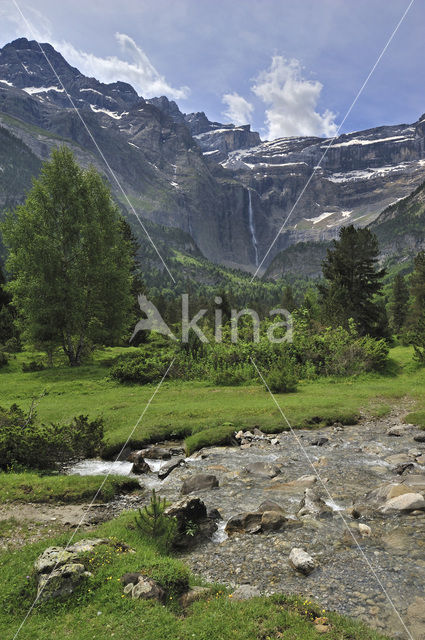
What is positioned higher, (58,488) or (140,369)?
(58,488)

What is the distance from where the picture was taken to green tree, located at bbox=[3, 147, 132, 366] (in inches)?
1276

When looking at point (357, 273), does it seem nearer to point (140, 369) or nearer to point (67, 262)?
point (140, 369)

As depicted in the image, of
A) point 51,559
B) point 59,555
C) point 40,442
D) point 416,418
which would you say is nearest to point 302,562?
point 59,555

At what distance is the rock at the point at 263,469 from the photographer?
1199cm

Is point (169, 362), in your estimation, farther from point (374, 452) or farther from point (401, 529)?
point (401, 529)

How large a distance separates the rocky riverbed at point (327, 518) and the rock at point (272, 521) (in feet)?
0.20

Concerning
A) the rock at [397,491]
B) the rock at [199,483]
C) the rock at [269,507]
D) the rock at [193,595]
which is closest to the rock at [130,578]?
the rock at [193,595]

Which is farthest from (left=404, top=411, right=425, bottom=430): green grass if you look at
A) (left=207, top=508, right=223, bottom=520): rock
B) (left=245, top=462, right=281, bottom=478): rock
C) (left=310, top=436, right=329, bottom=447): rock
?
(left=207, top=508, right=223, bottom=520): rock

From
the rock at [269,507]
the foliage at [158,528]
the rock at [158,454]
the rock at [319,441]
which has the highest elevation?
the foliage at [158,528]

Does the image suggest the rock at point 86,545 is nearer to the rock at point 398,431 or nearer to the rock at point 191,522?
the rock at point 191,522

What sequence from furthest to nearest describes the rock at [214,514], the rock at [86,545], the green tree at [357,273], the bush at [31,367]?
the green tree at [357,273] < the bush at [31,367] < the rock at [214,514] < the rock at [86,545]

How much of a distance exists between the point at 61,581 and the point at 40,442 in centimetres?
777

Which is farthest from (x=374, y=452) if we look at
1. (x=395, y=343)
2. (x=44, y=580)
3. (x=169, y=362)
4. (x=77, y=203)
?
(x=395, y=343)

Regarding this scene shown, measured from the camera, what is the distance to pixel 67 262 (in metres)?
34.2
